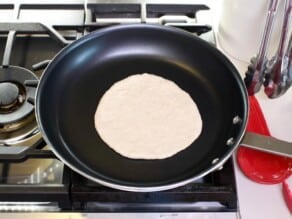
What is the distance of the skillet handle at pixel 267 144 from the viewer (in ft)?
2.05

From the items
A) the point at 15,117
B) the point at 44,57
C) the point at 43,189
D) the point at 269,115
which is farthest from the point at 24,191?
the point at 269,115

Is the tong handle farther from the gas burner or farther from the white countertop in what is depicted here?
the gas burner

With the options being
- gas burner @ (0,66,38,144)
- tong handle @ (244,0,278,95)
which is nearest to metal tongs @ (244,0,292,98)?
tong handle @ (244,0,278,95)

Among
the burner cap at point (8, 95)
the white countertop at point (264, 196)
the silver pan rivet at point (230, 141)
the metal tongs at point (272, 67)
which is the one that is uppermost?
the metal tongs at point (272, 67)

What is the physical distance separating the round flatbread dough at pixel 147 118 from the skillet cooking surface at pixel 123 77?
11 mm

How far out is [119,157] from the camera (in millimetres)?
643

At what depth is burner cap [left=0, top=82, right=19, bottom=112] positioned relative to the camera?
0.70 meters

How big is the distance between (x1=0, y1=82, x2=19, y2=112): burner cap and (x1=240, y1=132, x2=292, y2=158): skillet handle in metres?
0.33

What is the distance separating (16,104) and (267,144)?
360 millimetres

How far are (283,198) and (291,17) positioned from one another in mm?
260

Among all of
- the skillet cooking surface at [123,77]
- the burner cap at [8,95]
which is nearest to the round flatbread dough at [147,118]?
the skillet cooking surface at [123,77]

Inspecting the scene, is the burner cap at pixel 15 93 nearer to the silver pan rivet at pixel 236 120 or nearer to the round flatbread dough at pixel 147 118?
the round flatbread dough at pixel 147 118

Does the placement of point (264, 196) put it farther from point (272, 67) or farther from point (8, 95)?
point (8, 95)

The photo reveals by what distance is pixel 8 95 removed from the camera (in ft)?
2.31
